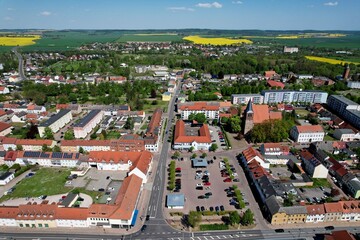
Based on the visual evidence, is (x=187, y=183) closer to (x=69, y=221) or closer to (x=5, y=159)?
(x=69, y=221)

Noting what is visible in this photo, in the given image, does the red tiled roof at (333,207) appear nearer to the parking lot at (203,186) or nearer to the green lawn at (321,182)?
the green lawn at (321,182)

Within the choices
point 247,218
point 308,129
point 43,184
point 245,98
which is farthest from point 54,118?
point 308,129

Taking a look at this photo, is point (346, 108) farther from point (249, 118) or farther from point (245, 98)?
point (249, 118)

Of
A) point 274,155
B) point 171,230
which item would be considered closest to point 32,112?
point 171,230

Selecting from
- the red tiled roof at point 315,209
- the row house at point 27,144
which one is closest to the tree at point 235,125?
the red tiled roof at point 315,209

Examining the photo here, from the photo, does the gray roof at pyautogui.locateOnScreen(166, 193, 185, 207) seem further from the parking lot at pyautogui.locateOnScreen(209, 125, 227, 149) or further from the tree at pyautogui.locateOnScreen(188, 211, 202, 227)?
the parking lot at pyautogui.locateOnScreen(209, 125, 227, 149)

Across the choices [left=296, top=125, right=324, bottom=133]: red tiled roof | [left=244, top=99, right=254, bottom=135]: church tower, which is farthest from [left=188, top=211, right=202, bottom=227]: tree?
[left=296, top=125, right=324, bottom=133]: red tiled roof
